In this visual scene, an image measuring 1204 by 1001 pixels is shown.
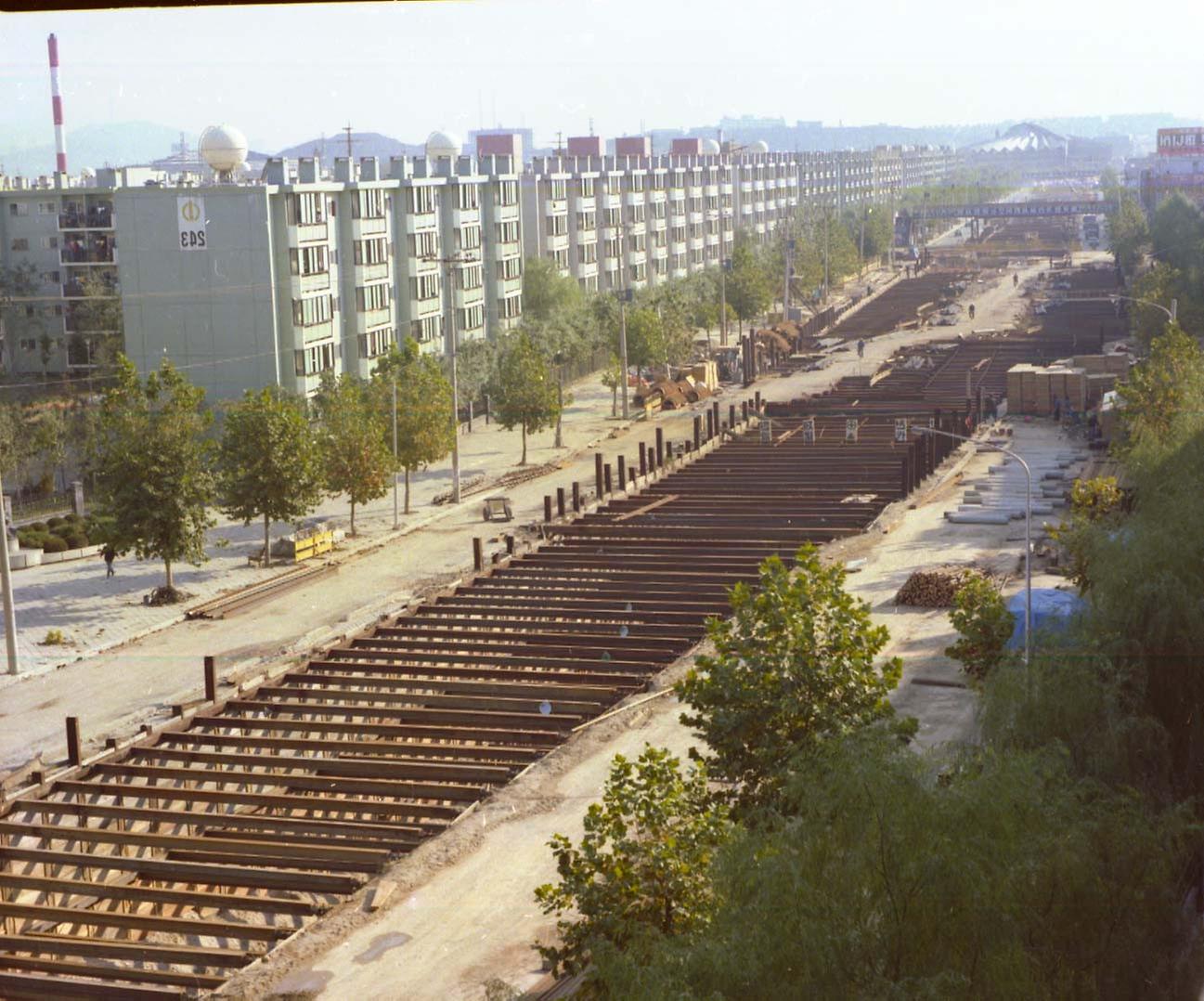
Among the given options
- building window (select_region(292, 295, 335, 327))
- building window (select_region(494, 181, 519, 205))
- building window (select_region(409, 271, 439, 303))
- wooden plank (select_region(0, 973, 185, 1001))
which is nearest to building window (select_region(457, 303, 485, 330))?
building window (select_region(409, 271, 439, 303))

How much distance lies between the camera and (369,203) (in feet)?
169

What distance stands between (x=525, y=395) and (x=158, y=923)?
2911 centimetres

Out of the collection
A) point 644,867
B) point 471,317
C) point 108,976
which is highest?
point 471,317

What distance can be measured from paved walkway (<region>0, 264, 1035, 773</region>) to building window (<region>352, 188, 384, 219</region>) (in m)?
11.3

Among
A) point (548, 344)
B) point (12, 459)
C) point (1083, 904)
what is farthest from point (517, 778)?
point (548, 344)

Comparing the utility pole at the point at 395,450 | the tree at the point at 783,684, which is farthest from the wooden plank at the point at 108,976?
the utility pole at the point at 395,450

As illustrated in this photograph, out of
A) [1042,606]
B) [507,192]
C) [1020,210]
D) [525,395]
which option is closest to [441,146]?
[507,192]

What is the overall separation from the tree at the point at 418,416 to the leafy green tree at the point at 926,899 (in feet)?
92.4

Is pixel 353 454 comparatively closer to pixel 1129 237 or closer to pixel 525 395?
pixel 525 395

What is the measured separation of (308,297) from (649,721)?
2887 centimetres

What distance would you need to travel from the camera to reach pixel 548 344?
185ft

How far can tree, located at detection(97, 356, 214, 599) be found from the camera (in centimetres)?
2822

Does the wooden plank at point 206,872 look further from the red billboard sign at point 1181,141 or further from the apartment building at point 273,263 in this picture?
the red billboard sign at point 1181,141

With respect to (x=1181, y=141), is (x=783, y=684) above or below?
below
